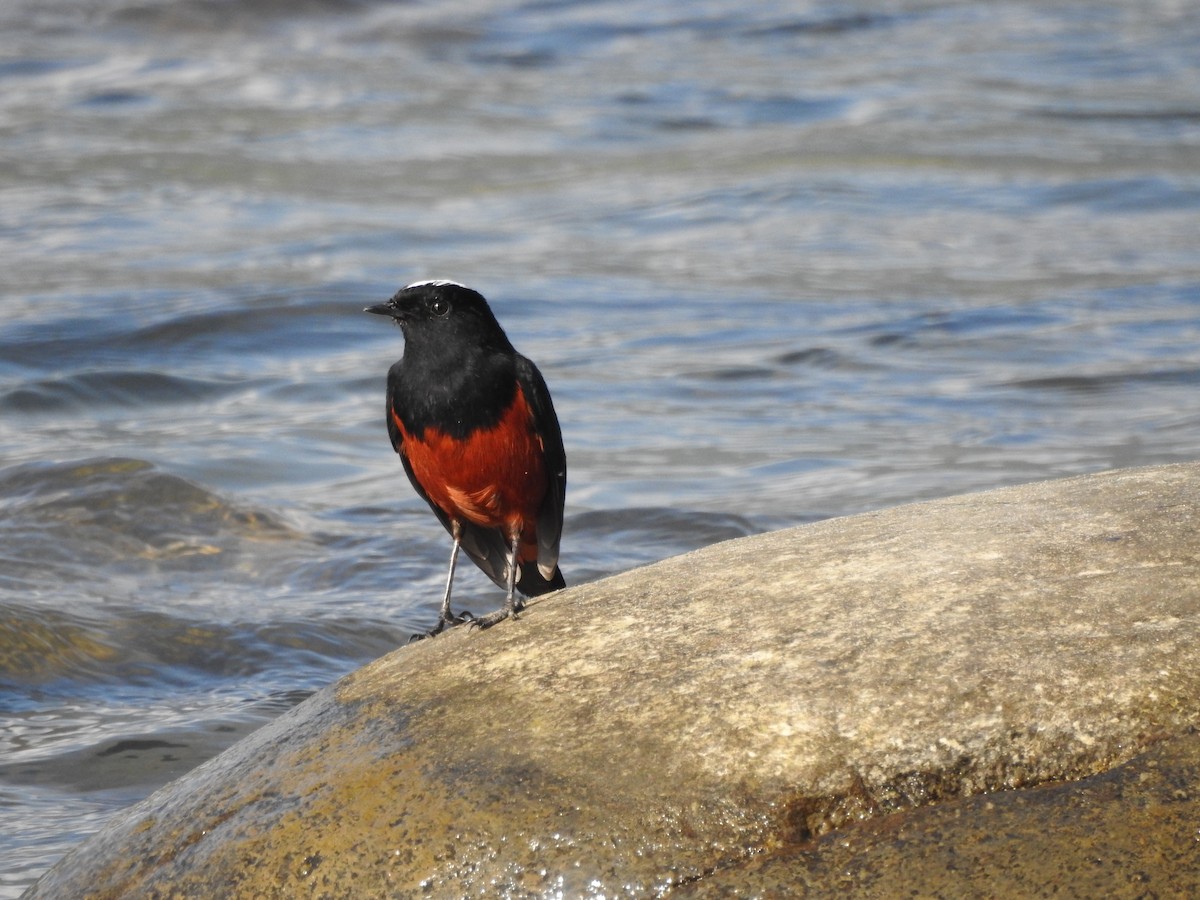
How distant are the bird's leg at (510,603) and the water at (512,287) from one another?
151cm

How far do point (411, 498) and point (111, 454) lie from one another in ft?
5.92

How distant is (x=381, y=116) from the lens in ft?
70.4

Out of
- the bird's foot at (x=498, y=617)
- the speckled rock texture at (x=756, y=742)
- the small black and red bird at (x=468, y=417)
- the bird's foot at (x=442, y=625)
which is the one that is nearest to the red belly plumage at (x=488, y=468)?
the small black and red bird at (x=468, y=417)

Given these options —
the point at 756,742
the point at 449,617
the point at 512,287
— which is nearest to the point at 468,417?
the point at 449,617

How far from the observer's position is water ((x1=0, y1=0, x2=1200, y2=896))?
7.74m

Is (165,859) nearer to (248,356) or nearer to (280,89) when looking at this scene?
(248,356)

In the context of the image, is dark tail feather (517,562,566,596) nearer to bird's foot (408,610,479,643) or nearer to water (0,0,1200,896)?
bird's foot (408,610,479,643)

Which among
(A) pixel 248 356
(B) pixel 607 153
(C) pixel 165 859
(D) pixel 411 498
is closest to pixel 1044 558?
(C) pixel 165 859

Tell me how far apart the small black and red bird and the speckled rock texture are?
82cm

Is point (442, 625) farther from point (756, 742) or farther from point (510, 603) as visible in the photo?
point (756, 742)

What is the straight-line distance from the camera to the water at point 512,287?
7.74 metres

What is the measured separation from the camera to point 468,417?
16.5ft

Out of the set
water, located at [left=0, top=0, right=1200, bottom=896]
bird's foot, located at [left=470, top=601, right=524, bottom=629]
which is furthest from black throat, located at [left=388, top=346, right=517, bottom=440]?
water, located at [left=0, top=0, right=1200, bottom=896]

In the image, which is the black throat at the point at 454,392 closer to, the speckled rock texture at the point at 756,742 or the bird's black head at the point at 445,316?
the bird's black head at the point at 445,316
